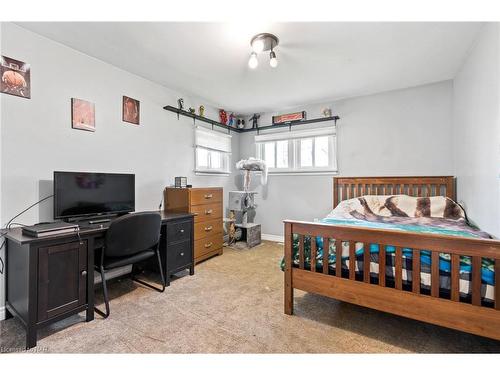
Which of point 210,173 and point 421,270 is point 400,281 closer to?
point 421,270

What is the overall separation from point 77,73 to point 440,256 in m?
3.30

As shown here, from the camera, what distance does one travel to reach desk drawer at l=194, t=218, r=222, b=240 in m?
3.02

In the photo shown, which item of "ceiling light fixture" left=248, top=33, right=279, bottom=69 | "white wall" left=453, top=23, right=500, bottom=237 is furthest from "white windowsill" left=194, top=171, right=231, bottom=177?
"white wall" left=453, top=23, right=500, bottom=237

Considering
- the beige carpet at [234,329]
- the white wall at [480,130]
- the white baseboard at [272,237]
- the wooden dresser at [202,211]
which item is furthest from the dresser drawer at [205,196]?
the white wall at [480,130]

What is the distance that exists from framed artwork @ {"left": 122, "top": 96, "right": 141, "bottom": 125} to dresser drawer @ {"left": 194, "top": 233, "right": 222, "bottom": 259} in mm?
1654

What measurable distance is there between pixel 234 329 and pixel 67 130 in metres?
2.27

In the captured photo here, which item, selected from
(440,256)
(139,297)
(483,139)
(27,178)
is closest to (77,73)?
(27,178)

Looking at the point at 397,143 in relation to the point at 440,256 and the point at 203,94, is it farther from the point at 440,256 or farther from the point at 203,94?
the point at 203,94

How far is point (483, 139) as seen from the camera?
2.00 m

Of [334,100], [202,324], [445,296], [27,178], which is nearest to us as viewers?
[445,296]

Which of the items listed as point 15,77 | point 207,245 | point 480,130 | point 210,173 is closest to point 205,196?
point 207,245

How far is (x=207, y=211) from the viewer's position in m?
3.18

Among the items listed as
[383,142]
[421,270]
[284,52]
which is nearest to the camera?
[421,270]

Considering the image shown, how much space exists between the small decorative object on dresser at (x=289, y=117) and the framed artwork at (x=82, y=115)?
109 inches
